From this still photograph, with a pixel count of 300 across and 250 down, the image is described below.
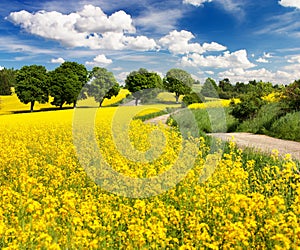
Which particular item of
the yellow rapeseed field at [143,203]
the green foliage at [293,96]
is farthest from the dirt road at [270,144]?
the green foliage at [293,96]

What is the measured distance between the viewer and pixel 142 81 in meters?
10.5

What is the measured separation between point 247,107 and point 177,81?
761 cm

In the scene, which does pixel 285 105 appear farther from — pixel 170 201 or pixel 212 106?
pixel 170 201

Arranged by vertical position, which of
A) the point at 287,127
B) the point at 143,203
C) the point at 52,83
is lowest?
the point at 143,203

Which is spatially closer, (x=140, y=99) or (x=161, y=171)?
(x=161, y=171)

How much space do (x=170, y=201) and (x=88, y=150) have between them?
4352 millimetres

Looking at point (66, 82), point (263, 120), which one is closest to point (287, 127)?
point (263, 120)

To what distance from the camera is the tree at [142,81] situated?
33.9 feet

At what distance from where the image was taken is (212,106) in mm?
19141

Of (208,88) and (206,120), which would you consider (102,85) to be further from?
(206,120)

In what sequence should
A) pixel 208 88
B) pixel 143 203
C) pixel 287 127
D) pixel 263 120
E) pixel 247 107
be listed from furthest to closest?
pixel 247 107 < pixel 263 120 < pixel 287 127 < pixel 208 88 < pixel 143 203

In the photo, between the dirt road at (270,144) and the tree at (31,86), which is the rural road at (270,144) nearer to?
the dirt road at (270,144)

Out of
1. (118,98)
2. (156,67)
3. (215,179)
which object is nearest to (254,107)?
(118,98)

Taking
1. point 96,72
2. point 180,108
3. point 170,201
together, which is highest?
point 96,72
